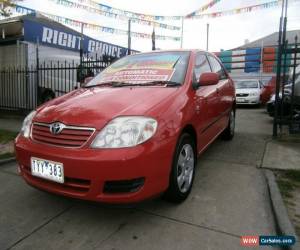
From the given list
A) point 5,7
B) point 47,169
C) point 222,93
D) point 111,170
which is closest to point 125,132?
point 111,170

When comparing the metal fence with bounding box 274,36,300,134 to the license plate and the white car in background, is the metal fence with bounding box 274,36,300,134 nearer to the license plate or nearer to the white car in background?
the license plate

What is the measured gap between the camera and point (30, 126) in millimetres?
3094

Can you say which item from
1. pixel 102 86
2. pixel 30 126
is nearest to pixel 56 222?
pixel 30 126

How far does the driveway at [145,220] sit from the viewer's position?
8.55 feet

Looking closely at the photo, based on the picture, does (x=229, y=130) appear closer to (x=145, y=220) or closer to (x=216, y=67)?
(x=216, y=67)

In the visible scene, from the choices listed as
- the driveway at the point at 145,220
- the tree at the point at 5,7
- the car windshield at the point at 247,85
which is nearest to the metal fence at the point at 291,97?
the driveway at the point at 145,220

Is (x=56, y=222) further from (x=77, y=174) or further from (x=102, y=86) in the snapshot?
(x=102, y=86)

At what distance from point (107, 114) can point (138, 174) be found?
0.61 meters

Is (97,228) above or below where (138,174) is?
below

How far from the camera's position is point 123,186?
2580mm

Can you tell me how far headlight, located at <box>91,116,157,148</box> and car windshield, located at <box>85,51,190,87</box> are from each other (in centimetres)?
96

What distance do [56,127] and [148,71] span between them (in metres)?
1.49

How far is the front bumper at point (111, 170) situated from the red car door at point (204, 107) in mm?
999

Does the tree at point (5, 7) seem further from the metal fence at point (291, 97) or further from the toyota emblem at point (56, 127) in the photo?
the toyota emblem at point (56, 127)
